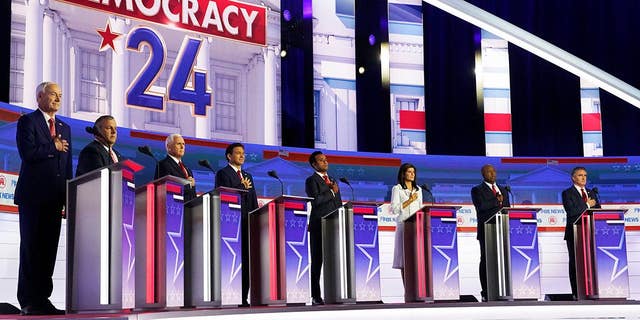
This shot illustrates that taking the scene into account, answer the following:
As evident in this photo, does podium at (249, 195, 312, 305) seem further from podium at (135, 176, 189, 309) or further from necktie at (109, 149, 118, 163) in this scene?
necktie at (109, 149, 118, 163)

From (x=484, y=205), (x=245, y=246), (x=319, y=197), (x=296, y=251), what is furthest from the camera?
(x=484, y=205)

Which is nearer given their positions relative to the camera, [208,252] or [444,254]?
[208,252]

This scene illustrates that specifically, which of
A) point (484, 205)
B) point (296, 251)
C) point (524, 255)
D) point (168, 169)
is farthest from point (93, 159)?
point (524, 255)

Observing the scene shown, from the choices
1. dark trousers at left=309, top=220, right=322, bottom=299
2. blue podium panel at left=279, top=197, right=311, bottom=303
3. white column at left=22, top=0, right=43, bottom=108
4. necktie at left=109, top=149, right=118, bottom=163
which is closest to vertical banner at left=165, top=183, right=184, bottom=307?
necktie at left=109, top=149, right=118, bottom=163

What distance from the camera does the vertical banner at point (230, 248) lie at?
6.09 metres

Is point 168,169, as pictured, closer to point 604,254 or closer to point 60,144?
point 60,144

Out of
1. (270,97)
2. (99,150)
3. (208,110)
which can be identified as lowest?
(99,150)

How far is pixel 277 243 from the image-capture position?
21.4 feet

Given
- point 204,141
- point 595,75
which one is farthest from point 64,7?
point 595,75

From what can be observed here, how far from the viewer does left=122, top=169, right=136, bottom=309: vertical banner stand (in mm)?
4832

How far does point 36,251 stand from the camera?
494 centimetres

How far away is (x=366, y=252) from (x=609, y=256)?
2.05m

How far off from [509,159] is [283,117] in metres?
2.91

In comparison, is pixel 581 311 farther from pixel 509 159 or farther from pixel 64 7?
pixel 64 7
